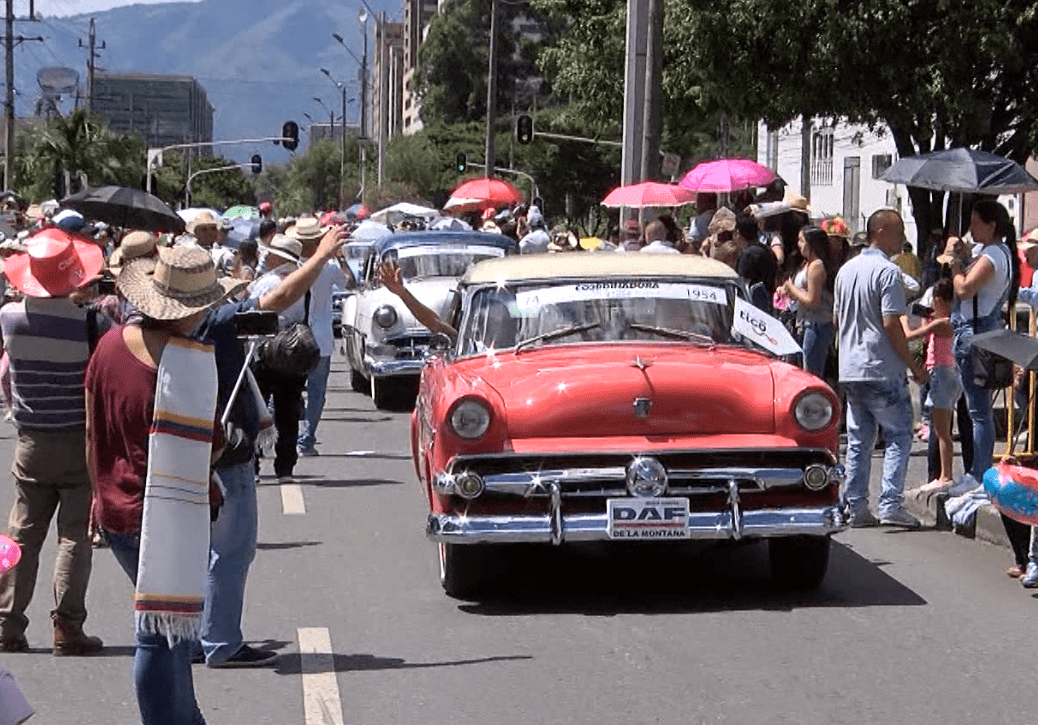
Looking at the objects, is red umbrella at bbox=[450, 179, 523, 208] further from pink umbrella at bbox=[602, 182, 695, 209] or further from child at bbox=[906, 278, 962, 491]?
child at bbox=[906, 278, 962, 491]

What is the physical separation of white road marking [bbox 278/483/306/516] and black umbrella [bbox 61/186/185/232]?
6.90 m

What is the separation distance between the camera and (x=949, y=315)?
533 inches

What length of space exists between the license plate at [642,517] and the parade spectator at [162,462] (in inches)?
132

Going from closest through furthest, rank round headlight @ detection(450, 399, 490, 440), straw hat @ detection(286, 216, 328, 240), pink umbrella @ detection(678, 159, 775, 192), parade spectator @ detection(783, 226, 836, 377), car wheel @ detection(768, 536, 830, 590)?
round headlight @ detection(450, 399, 490, 440), car wheel @ detection(768, 536, 830, 590), parade spectator @ detection(783, 226, 836, 377), straw hat @ detection(286, 216, 328, 240), pink umbrella @ detection(678, 159, 775, 192)

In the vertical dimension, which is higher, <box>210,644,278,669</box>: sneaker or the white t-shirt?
the white t-shirt

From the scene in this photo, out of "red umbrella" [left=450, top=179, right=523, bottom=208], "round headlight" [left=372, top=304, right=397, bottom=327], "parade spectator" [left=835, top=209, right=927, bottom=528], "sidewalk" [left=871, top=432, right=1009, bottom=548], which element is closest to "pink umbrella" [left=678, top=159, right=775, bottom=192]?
"round headlight" [left=372, top=304, right=397, bottom=327]

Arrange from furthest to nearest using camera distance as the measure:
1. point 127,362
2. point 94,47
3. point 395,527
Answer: point 94,47, point 395,527, point 127,362

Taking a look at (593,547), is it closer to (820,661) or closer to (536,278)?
(536,278)

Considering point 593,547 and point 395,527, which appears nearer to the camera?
point 593,547

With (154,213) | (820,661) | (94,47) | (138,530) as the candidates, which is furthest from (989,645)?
(94,47)

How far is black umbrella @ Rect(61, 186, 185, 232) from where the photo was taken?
2097 centimetres

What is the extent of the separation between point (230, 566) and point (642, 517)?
2047 mm

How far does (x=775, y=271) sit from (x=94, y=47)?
303 ft

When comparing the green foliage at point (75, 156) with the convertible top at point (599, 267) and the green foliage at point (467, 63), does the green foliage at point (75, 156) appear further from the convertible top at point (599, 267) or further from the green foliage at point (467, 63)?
the convertible top at point (599, 267)
